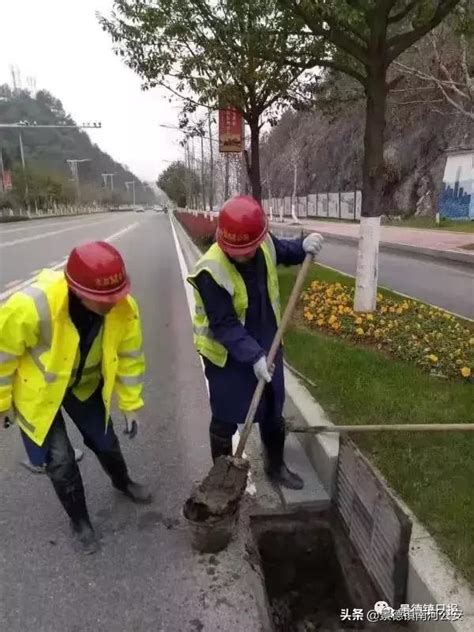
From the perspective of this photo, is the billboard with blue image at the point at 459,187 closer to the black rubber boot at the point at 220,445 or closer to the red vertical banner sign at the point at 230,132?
the red vertical banner sign at the point at 230,132

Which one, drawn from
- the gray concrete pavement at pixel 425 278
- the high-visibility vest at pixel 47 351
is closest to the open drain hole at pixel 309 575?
the high-visibility vest at pixel 47 351

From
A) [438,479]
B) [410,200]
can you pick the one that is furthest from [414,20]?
[410,200]

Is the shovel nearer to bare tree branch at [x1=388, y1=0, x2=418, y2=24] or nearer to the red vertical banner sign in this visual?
bare tree branch at [x1=388, y1=0, x2=418, y2=24]

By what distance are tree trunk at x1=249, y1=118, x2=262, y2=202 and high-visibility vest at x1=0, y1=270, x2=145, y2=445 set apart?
8.13 m

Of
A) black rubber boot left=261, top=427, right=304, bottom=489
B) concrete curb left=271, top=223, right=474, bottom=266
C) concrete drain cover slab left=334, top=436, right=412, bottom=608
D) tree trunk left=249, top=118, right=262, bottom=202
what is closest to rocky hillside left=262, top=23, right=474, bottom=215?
tree trunk left=249, top=118, right=262, bottom=202

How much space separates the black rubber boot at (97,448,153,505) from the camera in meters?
3.01

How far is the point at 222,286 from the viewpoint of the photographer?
274 centimetres

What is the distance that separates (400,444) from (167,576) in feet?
4.95

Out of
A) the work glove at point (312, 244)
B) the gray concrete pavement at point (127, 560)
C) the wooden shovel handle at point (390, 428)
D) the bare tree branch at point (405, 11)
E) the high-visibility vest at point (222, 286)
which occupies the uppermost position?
the bare tree branch at point (405, 11)

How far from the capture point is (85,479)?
3.34 m

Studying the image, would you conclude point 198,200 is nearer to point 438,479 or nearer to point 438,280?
point 438,280

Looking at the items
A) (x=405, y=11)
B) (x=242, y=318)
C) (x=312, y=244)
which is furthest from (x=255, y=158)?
(x=242, y=318)

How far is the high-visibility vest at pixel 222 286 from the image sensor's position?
275cm

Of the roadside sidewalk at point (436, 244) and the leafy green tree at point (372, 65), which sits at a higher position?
the leafy green tree at point (372, 65)
